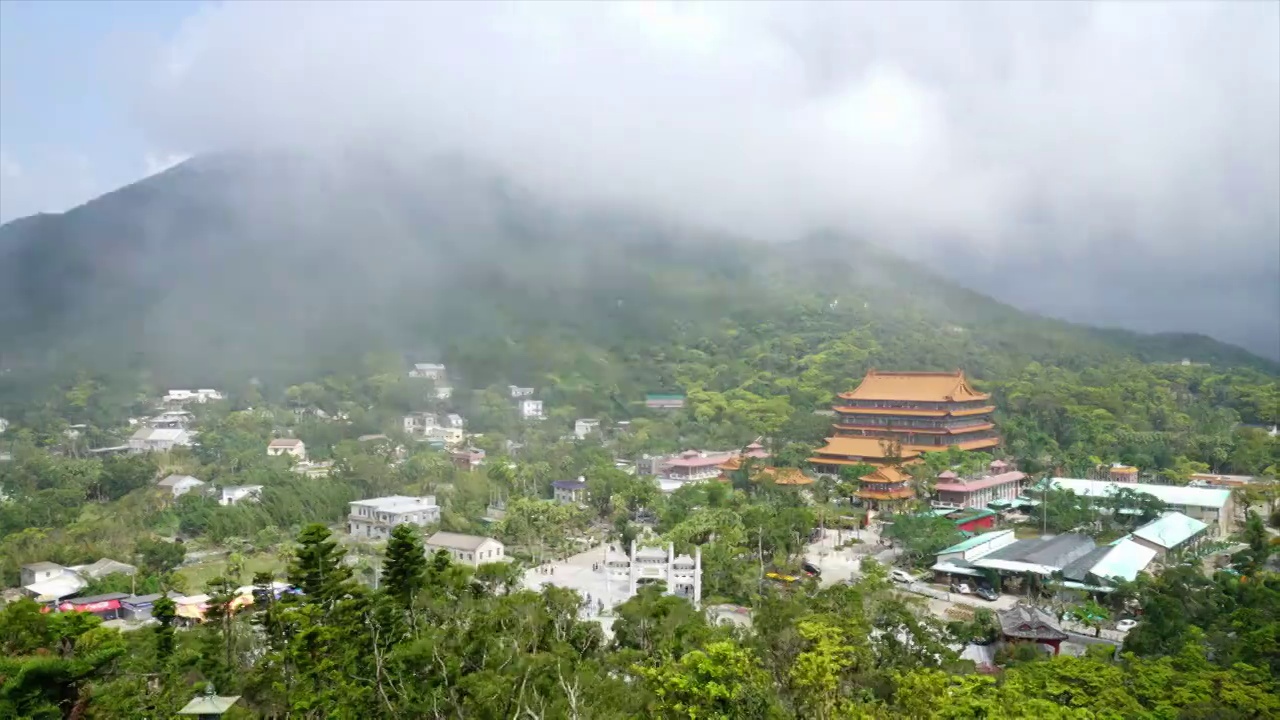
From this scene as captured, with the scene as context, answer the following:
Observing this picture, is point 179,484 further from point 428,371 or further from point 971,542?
point 428,371

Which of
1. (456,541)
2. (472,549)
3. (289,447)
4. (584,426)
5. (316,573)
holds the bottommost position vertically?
(472,549)

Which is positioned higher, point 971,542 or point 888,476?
point 888,476

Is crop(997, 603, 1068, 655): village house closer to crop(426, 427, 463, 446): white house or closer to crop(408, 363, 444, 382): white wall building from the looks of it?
crop(426, 427, 463, 446): white house

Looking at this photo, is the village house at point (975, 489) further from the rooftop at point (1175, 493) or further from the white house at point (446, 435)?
the white house at point (446, 435)

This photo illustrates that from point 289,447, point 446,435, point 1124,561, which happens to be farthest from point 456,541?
point 446,435

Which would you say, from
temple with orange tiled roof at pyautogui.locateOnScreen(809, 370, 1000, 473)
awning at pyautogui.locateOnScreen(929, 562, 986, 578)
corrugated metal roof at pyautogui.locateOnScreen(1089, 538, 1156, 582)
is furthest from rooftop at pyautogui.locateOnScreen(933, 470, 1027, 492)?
awning at pyautogui.locateOnScreen(929, 562, 986, 578)

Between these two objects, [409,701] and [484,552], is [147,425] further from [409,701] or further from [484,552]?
[409,701]

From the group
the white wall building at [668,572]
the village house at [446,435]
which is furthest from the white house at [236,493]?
the white wall building at [668,572]
